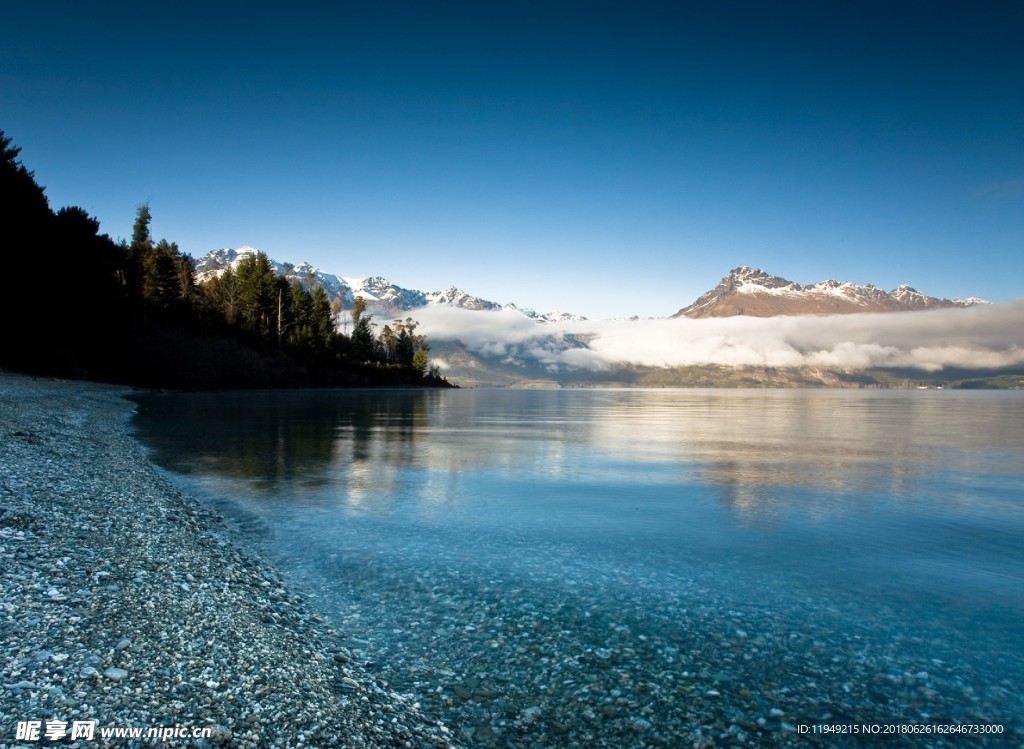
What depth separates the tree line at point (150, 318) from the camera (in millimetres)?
56344

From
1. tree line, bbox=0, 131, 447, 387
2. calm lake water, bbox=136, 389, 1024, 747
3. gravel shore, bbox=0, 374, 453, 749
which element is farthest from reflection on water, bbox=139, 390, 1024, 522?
tree line, bbox=0, 131, 447, 387

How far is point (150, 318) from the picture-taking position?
96688 millimetres

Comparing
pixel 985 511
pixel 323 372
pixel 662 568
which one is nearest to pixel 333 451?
pixel 662 568

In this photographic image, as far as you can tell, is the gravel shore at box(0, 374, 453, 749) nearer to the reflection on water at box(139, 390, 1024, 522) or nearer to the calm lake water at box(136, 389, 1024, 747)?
the calm lake water at box(136, 389, 1024, 747)

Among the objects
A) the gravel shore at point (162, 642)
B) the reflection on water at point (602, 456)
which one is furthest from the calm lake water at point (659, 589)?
the gravel shore at point (162, 642)

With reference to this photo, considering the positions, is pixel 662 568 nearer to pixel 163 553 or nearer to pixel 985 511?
pixel 163 553

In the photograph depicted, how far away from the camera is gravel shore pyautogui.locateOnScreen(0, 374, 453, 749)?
6.34 meters

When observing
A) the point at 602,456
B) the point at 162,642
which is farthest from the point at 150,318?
the point at 162,642

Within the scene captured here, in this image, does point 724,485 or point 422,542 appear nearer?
point 422,542

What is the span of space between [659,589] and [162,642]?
8821 mm

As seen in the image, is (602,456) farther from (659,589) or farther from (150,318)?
(150,318)

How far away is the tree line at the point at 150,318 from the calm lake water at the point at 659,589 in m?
43.3

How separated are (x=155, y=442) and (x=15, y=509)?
2028cm

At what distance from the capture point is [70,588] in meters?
9.27
